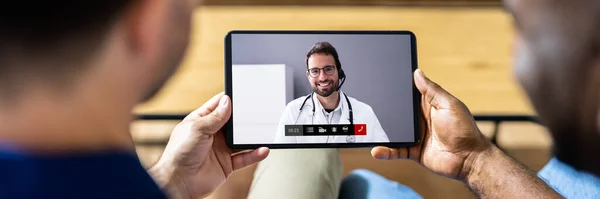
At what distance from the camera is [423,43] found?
74.8 inches

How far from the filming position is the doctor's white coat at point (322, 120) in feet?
2.43

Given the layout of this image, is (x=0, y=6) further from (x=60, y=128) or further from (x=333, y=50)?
(x=333, y=50)

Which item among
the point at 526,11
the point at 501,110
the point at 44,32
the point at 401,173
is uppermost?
the point at 526,11

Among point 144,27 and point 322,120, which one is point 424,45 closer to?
point 322,120

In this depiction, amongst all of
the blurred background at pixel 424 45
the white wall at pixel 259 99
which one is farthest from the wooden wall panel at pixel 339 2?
the white wall at pixel 259 99

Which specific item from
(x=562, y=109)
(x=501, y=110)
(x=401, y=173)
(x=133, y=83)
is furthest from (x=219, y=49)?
(x=133, y=83)

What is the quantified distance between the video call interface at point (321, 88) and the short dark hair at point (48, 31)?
39 cm

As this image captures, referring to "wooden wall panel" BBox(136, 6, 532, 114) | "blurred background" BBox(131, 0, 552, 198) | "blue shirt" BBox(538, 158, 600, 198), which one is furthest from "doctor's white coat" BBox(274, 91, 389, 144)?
"wooden wall panel" BBox(136, 6, 532, 114)

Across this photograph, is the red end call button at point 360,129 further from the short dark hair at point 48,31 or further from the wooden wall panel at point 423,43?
the wooden wall panel at point 423,43

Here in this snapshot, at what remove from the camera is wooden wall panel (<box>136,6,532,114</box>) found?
5.84 ft

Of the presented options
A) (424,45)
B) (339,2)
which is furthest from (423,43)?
(339,2)

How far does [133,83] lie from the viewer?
393 millimetres

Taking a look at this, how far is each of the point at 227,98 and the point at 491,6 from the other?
5.05 feet

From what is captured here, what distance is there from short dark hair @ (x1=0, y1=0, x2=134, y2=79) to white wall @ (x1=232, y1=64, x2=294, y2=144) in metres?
0.39
